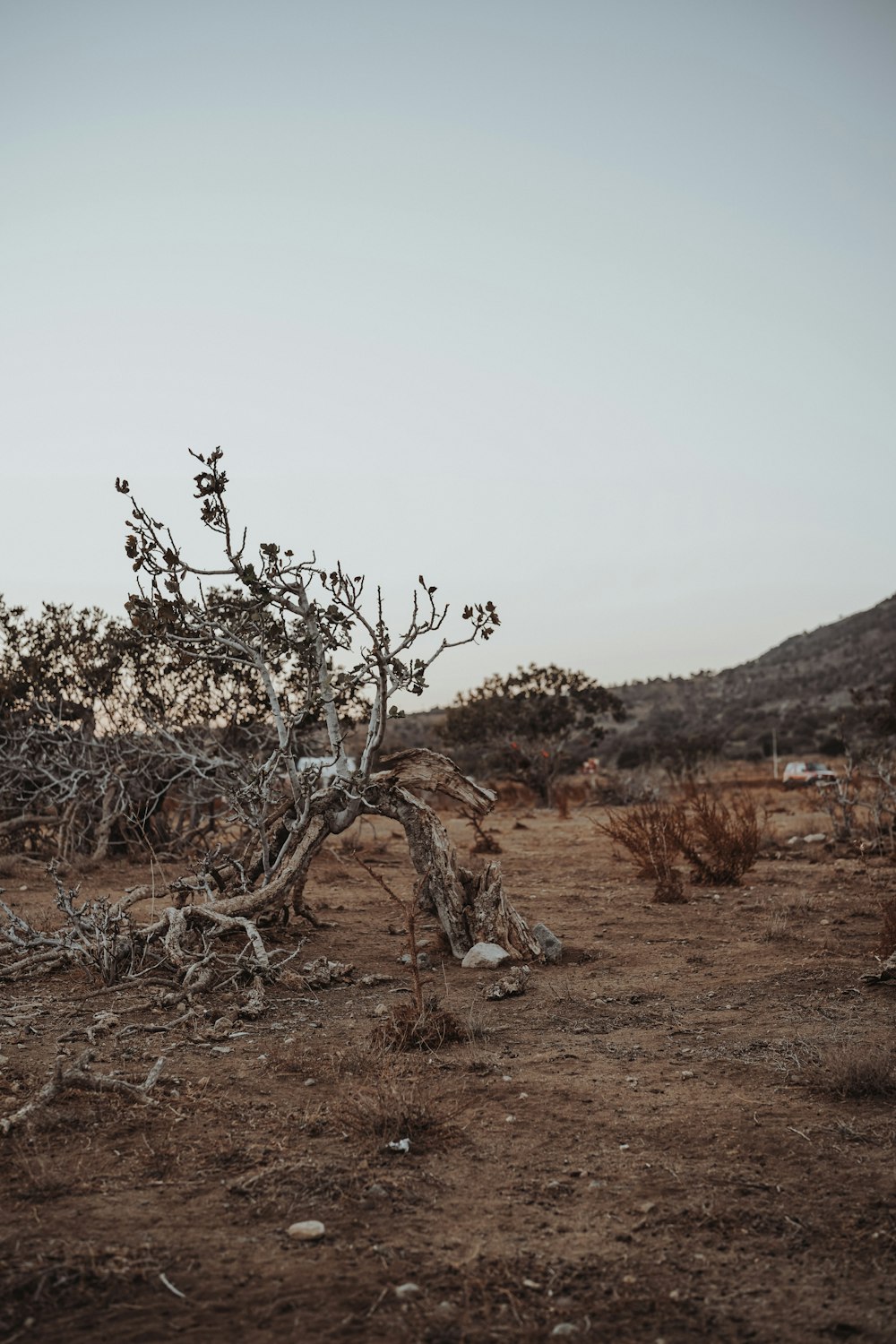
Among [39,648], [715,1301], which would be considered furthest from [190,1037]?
[39,648]

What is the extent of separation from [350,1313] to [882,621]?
230 feet

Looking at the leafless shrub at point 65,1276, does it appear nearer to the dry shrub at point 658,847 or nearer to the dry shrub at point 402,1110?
the dry shrub at point 402,1110

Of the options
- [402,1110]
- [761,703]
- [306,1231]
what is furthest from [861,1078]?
[761,703]

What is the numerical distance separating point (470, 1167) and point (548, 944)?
13.7 feet

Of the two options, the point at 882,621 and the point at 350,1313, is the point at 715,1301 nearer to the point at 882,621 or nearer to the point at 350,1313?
the point at 350,1313

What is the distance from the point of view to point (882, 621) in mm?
65938

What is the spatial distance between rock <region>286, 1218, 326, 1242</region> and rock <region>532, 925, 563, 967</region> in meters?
4.72

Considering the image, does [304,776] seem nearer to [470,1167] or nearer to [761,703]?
[470,1167]

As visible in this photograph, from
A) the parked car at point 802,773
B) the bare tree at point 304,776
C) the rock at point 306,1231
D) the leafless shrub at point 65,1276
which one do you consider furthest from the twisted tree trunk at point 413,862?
the parked car at point 802,773

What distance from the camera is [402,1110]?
421 centimetres

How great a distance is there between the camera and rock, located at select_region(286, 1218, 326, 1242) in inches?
130

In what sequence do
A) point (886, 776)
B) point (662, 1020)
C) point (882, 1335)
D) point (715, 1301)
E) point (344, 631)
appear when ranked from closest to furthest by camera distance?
point (882, 1335)
point (715, 1301)
point (662, 1020)
point (344, 631)
point (886, 776)

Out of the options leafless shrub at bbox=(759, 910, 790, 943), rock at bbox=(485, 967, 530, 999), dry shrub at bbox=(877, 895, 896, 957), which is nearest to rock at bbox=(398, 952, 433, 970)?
rock at bbox=(485, 967, 530, 999)

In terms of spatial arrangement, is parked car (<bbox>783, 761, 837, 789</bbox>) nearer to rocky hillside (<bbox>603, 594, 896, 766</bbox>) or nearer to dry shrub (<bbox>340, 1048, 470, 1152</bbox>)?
rocky hillside (<bbox>603, 594, 896, 766</bbox>)
